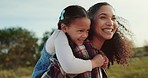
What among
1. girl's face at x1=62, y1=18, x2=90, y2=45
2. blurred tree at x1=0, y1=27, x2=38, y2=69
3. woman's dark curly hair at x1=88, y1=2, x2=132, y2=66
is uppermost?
girl's face at x1=62, y1=18, x2=90, y2=45

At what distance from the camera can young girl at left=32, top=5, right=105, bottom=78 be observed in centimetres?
206

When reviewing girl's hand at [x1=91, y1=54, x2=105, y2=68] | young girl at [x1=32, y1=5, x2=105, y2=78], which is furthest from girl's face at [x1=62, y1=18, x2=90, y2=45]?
girl's hand at [x1=91, y1=54, x2=105, y2=68]

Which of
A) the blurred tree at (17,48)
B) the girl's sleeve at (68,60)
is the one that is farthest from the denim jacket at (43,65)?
the blurred tree at (17,48)

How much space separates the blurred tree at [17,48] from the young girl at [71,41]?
34.6m

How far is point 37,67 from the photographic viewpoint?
92.2 inches

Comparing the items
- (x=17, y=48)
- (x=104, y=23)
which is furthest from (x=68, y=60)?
(x=17, y=48)

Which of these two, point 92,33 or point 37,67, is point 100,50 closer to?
point 92,33

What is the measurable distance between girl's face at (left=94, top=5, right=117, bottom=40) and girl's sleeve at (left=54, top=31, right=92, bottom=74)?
0.91ft

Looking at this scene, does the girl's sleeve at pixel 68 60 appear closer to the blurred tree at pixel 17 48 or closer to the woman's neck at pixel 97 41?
the woman's neck at pixel 97 41

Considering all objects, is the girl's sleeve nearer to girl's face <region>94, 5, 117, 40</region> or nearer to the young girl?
the young girl

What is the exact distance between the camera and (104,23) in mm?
2281

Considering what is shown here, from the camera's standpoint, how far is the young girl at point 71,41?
2062mm

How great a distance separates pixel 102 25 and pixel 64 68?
1.36ft

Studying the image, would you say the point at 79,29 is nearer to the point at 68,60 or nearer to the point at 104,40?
the point at 68,60
